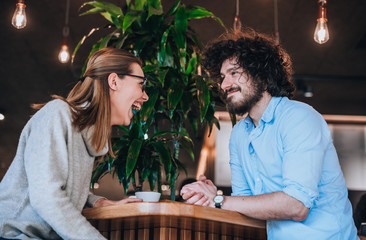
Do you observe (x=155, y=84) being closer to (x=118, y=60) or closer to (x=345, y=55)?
(x=118, y=60)

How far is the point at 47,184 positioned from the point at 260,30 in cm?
437

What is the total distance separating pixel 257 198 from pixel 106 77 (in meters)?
0.77

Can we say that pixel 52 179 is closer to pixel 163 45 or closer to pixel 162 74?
pixel 162 74

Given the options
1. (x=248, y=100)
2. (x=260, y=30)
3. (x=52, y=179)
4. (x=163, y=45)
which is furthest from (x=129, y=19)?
(x=260, y=30)

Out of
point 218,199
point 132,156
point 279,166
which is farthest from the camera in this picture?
point 132,156

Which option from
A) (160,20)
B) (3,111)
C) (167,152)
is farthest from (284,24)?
(3,111)

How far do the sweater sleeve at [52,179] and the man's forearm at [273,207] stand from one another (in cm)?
50

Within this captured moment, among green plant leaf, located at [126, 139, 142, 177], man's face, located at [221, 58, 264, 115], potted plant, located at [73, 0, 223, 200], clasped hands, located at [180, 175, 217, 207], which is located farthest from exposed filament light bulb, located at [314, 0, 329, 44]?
clasped hands, located at [180, 175, 217, 207]

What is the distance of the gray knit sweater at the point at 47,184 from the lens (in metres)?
1.19

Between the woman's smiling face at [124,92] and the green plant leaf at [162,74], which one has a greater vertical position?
the green plant leaf at [162,74]

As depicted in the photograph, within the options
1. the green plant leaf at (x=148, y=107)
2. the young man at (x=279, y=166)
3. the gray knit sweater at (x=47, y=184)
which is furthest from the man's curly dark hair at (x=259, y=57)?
the gray knit sweater at (x=47, y=184)

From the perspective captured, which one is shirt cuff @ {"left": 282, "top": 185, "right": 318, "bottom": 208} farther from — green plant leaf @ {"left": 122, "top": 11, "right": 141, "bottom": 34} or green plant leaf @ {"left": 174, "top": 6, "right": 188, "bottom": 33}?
green plant leaf @ {"left": 122, "top": 11, "right": 141, "bottom": 34}

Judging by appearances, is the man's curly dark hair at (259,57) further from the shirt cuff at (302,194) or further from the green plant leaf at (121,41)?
the shirt cuff at (302,194)

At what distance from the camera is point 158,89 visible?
2250 mm
